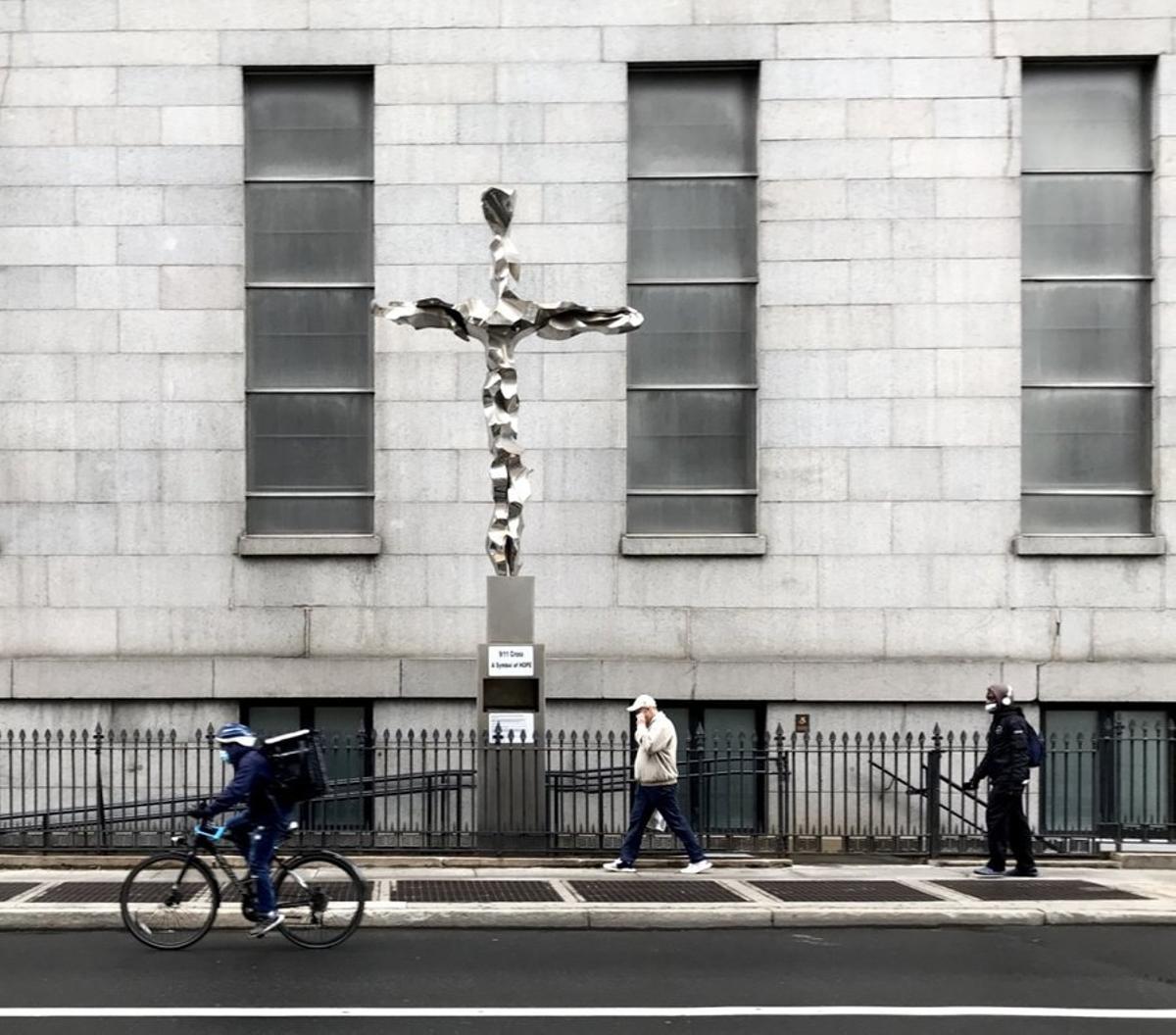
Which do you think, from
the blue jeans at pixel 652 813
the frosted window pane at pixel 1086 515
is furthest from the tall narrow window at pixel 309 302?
the frosted window pane at pixel 1086 515

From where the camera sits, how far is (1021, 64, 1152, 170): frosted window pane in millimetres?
18344

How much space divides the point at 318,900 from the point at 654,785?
4282 mm

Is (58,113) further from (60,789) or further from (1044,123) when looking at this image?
(1044,123)

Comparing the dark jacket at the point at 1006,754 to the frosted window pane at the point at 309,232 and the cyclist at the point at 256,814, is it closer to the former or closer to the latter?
the cyclist at the point at 256,814

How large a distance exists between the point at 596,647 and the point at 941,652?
13.4 ft

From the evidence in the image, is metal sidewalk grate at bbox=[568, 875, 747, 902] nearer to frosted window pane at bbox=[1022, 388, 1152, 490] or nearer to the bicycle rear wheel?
the bicycle rear wheel

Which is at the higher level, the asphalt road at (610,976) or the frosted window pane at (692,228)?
the frosted window pane at (692,228)

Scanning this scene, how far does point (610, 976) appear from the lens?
1009 centimetres

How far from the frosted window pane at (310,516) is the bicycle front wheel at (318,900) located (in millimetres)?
7761

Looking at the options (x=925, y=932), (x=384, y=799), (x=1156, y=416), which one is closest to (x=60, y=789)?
(x=384, y=799)

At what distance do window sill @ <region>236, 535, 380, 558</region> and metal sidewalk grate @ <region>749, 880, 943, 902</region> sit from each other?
21.3 feet

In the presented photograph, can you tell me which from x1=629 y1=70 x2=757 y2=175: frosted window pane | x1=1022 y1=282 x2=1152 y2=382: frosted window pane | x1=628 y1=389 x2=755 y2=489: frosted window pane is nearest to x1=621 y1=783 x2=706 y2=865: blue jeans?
x1=628 y1=389 x2=755 y2=489: frosted window pane

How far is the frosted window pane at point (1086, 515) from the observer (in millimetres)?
18219

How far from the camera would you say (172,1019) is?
28.7 ft
